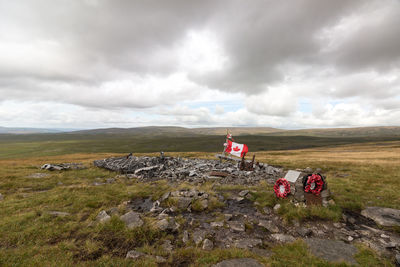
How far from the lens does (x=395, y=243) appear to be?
684 centimetres

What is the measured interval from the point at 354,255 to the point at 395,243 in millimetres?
2329

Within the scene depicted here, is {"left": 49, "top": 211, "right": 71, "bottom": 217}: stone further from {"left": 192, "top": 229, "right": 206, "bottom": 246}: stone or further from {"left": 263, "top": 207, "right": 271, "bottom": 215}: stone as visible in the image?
{"left": 263, "top": 207, "right": 271, "bottom": 215}: stone

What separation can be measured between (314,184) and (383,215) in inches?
133

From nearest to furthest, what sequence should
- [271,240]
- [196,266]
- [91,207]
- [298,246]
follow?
[196,266] → [298,246] → [271,240] → [91,207]

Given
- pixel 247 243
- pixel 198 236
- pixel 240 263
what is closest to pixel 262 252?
pixel 247 243

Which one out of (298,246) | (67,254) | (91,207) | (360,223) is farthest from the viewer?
(91,207)

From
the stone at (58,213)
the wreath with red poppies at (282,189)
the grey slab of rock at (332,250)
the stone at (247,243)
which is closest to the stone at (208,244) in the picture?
the stone at (247,243)

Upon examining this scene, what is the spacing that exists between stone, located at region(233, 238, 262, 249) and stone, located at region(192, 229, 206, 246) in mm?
1451

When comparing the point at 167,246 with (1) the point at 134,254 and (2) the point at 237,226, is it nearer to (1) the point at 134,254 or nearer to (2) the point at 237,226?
(1) the point at 134,254

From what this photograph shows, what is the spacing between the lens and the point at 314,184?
1030cm

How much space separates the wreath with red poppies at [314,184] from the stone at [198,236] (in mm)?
6960

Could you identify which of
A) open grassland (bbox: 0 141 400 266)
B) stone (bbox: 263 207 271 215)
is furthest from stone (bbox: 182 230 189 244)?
stone (bbox: 263 207 271 215)

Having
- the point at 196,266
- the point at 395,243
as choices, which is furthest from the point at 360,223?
the point at 196,266

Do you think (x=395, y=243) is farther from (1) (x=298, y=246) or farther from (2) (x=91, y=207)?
(2) (x=91, y=207)
